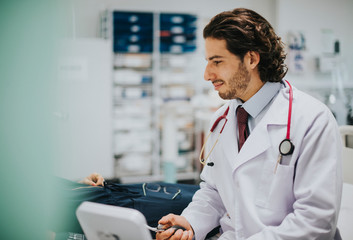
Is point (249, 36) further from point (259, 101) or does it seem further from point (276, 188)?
point (276, 188)

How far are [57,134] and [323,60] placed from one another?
5.70 meters

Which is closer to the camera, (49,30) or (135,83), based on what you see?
→ (49,30)

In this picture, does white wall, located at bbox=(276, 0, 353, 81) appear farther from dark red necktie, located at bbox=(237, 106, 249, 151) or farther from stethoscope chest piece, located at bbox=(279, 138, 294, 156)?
stethoscope chest piece, located at bbox=(279, 138, 294, 156)

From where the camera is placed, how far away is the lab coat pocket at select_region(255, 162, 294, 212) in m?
1.08

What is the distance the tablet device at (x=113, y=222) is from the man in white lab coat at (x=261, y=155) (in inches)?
16.0

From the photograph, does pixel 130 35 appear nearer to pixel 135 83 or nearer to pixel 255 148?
pixel 135 83

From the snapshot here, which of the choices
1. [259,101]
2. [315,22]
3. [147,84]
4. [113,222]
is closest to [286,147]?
[259,101]

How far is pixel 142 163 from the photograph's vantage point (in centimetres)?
450

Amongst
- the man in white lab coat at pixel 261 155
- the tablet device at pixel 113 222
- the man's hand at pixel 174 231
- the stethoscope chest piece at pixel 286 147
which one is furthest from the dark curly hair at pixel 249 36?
the tablet device at pixel 113 222

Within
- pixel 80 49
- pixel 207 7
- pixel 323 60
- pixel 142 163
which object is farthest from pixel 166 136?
pixel 323 60

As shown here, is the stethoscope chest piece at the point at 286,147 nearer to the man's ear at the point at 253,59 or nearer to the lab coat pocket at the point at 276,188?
the lab coat pocket at the point at 276,188

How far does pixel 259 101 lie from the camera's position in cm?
126

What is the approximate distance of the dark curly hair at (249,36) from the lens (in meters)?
1.26

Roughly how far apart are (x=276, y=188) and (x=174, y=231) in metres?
0.41
